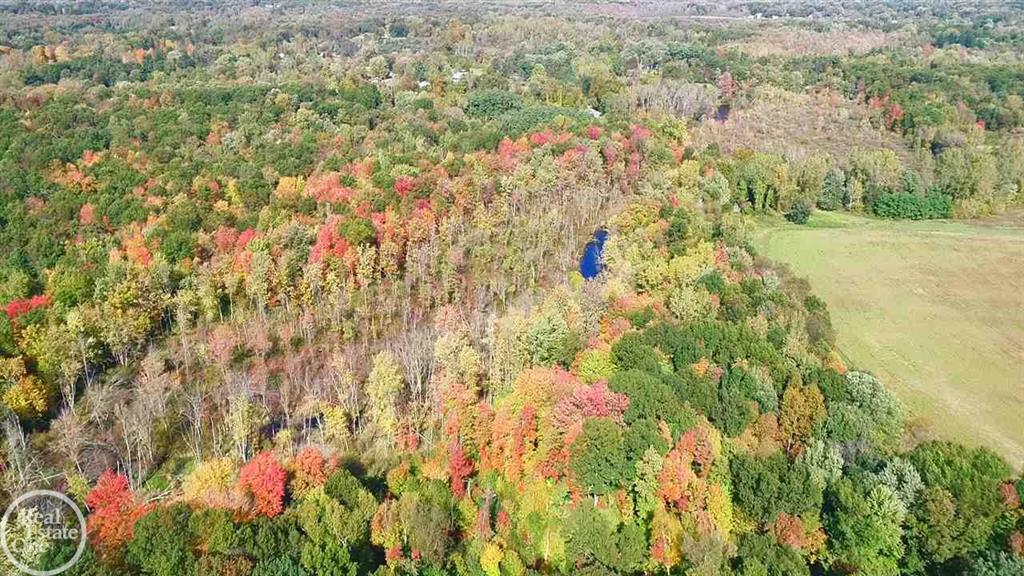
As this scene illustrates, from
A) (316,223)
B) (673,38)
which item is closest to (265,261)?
(316,223)

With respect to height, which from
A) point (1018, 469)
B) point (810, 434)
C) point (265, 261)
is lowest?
point (1018, 469)

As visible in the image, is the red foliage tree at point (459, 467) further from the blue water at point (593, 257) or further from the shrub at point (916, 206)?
the shrub at point (916, 206)

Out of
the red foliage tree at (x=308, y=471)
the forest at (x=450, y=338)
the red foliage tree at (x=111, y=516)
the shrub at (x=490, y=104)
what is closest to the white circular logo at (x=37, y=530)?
the forest at (x=450, y=338)

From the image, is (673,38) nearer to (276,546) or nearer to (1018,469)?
(1018,469)

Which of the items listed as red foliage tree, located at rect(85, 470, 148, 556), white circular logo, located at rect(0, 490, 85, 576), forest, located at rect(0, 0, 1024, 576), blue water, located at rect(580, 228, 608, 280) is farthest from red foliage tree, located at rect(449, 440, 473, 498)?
blue water, located at rect(580, 228, 608, 280)

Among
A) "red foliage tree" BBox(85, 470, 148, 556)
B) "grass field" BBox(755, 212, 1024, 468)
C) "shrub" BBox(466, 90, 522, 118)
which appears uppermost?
"shrub" BBox(466, 90, 522, 118)

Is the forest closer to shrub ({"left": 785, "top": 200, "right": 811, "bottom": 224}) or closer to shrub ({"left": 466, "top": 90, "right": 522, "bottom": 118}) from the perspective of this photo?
shrub ({"left": 785, "top": 200, "right": 811, "bottom": 224})
